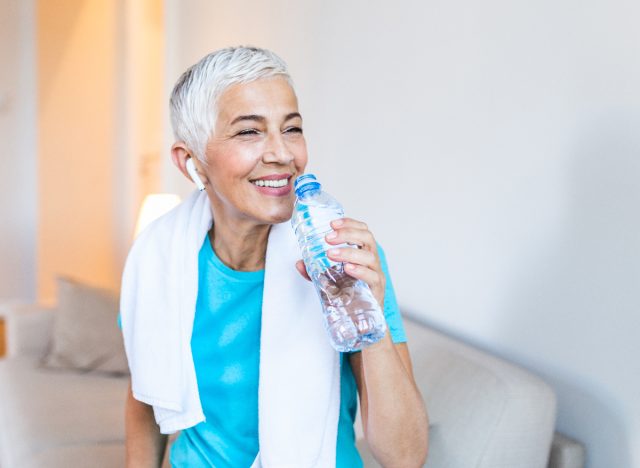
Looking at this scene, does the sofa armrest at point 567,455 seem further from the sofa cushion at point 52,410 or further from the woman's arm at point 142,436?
the sofa cushion at point 52,410

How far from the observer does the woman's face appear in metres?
1.12

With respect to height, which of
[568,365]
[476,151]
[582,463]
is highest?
[476,151]

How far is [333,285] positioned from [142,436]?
2.12 ft

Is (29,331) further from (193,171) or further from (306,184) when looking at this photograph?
(306,184)

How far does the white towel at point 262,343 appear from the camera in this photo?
117 centimetres

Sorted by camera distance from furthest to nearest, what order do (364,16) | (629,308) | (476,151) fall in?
(364,16), (476,151), (629,308)

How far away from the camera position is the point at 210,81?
44.5 inches

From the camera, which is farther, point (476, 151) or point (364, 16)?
point (364, 16)

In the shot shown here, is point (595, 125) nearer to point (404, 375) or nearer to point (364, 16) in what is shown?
point (404, 375)

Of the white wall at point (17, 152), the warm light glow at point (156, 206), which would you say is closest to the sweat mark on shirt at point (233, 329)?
the warm light glow at point (156, 206)

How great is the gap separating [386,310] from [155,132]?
12.1ft

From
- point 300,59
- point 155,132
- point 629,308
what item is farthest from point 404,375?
point 155,132

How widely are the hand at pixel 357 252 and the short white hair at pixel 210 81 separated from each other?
0.33 meters

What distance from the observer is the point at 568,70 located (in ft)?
4.17
